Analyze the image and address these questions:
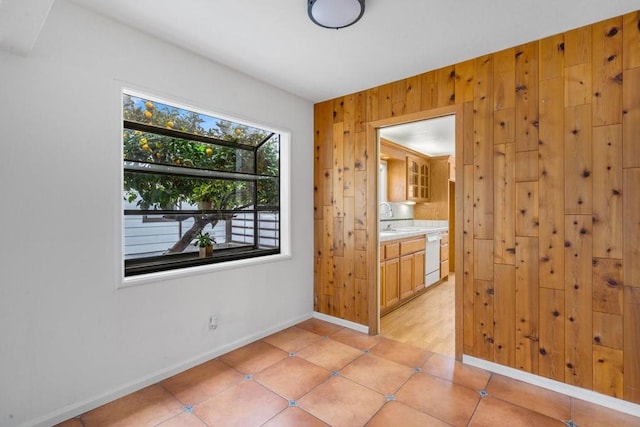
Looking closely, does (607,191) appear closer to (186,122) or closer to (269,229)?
(269,229)

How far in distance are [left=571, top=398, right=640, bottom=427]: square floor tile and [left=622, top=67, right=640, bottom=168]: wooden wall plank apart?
157 centimetres

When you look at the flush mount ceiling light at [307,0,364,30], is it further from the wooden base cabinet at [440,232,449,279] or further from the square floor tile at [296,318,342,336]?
the wooden base cabinet at [440,232,449,279]

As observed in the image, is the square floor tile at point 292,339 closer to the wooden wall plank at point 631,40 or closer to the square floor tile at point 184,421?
the square floor tile at point 184,421

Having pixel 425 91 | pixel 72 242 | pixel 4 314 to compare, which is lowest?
pixel 4 314

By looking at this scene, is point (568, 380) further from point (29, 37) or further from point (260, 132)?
point (29, 37)

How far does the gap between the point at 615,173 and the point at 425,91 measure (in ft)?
4.94

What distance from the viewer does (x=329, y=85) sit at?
304 cm

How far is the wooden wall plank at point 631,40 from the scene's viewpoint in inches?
74.8

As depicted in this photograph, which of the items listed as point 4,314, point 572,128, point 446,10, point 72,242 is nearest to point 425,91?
point 446,10

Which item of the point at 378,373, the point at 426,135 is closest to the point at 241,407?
the point at 378,373

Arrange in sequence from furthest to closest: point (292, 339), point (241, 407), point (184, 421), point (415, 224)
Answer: point (415, 224) < point (292, 339) < point (241, 407) < point (184, 421)

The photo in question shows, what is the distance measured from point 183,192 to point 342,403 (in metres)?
2.08

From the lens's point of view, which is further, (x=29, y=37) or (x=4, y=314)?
(x=4, y=314)

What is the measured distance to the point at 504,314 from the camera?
7.75ft
